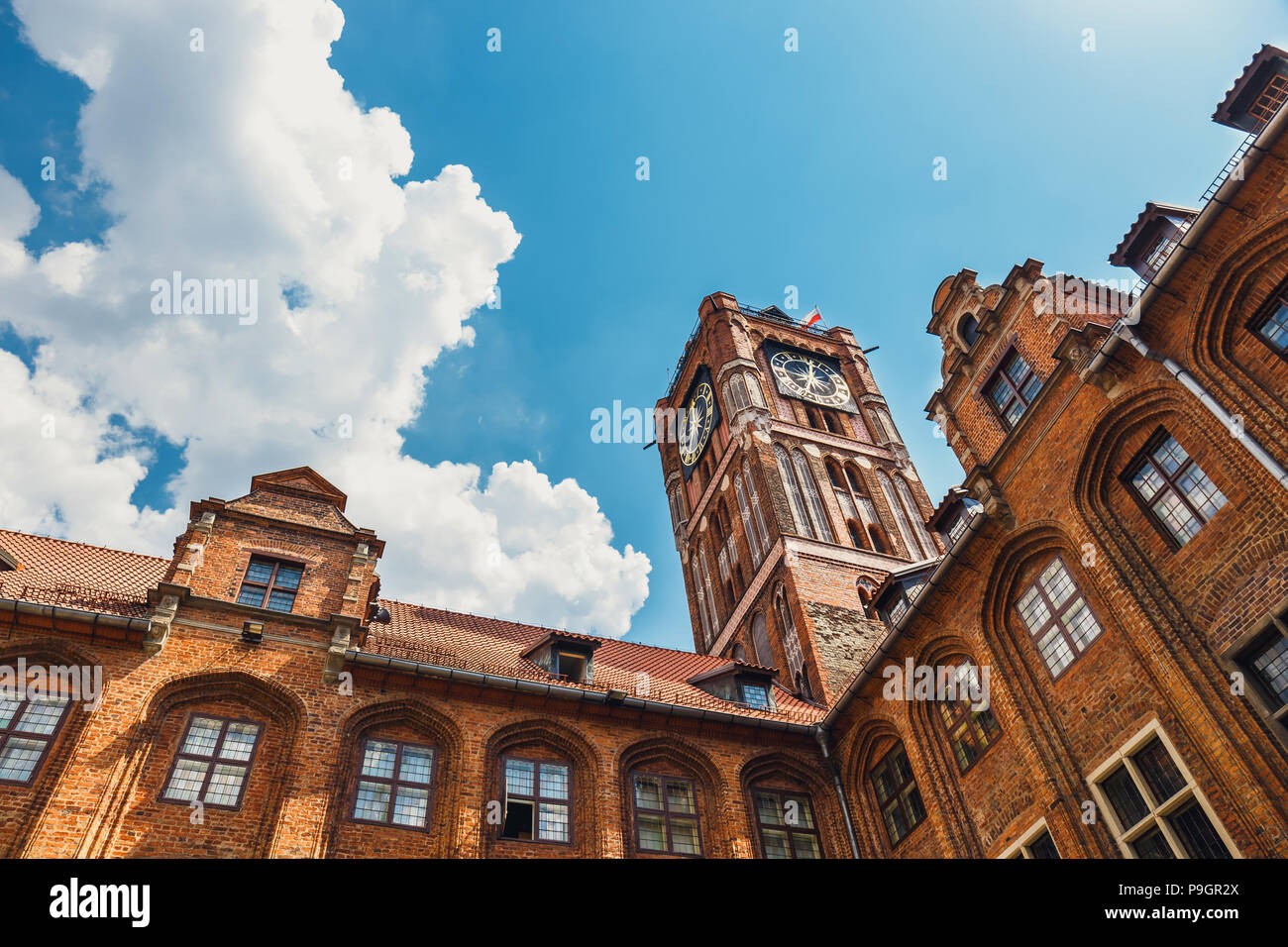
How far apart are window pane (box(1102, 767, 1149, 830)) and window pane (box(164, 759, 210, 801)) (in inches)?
616

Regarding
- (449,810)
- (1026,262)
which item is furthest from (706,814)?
(1026,262)

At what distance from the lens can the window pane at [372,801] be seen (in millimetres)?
16797

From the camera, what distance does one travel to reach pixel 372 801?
17.1 metres

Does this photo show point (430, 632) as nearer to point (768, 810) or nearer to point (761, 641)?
point (768, 810)

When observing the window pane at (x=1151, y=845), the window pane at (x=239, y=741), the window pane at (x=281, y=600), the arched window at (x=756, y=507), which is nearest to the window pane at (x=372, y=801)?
the window pane at (x=239, y=741)

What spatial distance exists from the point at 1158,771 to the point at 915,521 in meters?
25.2

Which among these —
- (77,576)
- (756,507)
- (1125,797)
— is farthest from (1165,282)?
(756,507)

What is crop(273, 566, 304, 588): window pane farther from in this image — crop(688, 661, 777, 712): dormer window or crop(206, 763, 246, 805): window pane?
crop(688, 661, 777, 712): dormer window

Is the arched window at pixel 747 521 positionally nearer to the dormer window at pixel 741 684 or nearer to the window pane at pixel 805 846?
the dormer window at pixel 741 684

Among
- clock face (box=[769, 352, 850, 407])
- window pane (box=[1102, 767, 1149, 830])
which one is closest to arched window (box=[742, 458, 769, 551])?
clock face (box=[769, 352, 850, 407])

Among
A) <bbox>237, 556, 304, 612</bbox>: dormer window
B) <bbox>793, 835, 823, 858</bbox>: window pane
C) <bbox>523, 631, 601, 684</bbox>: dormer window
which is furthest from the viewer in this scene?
<bbox>523, 631, 601, 684</bbox>: dormer window

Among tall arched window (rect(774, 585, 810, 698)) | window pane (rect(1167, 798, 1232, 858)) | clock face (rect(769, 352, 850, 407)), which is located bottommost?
window pane (rect(1167, 798, 1232, 858))

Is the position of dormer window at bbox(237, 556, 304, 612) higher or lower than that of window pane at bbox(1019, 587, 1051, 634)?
higher

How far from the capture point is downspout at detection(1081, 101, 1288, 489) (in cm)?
1248
